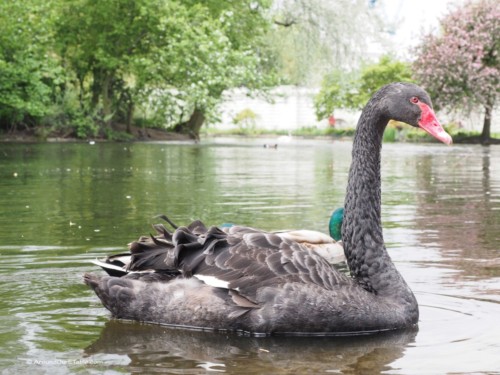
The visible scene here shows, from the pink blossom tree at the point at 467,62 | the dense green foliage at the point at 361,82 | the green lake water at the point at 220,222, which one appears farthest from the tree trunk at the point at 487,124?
the green lake water at the point at 220,222

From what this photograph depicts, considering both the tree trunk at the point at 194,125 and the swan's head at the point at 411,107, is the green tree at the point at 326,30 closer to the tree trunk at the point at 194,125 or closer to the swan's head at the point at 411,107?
the tree trunk at the point at 194,125

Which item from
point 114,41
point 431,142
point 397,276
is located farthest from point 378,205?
point 431,142

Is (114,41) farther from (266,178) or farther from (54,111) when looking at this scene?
(266,178)

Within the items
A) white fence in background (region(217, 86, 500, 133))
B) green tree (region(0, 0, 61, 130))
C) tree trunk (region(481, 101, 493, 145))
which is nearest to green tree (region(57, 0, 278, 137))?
green tree (region(0, 0, 61, 130))

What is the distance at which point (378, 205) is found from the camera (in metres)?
5.23

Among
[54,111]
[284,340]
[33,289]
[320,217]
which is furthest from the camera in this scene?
[54,111]

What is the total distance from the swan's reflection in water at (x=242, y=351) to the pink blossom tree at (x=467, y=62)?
3422 cm

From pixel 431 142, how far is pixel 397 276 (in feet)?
122

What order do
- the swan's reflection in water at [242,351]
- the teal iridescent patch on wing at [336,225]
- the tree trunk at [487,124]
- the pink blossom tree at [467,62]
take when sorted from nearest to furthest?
the swan's reflection in water at [242,351]
the teal iridescent patch on wing at [336,225]
the pink blossom tree at [467,62]
the tree trunk at [487,124]

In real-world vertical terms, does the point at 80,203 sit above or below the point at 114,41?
below

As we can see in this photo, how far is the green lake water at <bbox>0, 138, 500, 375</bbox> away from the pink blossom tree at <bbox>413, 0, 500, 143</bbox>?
70.5 ft

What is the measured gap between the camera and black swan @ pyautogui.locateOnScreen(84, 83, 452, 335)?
15.6 feet

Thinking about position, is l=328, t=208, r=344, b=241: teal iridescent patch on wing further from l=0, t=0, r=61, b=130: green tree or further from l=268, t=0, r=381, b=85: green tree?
l=268, t=0, r=381, b=85: green tree

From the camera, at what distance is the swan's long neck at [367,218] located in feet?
16.6
